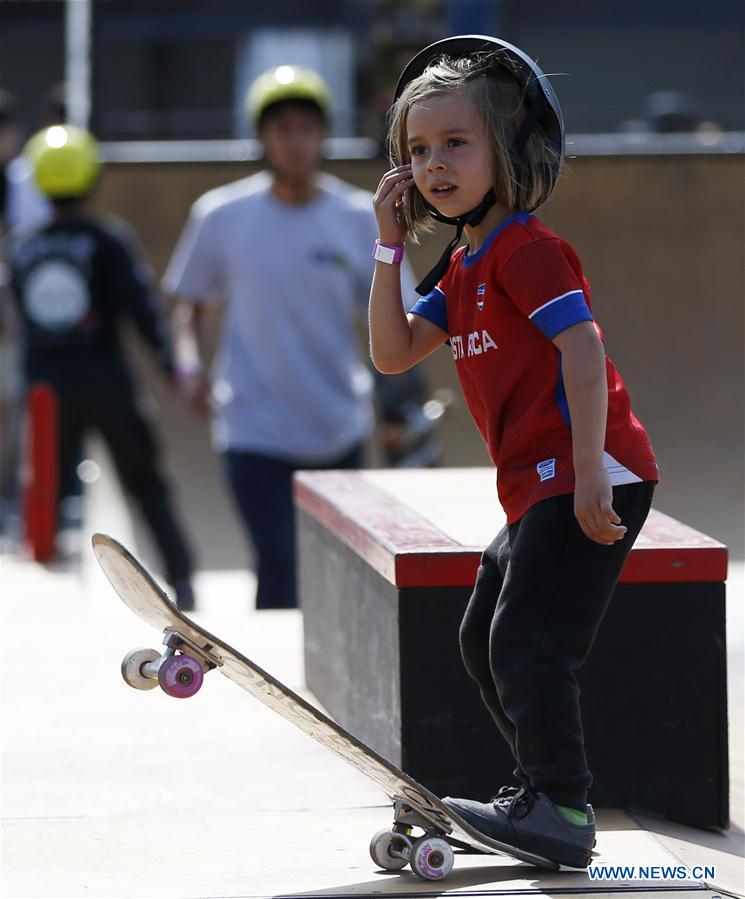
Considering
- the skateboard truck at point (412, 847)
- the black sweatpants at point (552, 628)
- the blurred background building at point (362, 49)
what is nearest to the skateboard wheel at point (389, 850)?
the skateboard truck at point (412, 847)

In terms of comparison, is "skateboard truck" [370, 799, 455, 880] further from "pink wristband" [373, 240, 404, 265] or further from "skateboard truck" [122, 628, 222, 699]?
"pink wristband" [373, 240, 404, 265]

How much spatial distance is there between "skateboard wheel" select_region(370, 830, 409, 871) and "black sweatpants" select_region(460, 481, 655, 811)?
0.91 feet

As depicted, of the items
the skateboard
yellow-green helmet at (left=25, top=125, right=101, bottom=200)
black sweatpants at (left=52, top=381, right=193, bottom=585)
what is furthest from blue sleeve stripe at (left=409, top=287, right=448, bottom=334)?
yellow-green helmet at (left=25, top=125, right=101, bottom=200)

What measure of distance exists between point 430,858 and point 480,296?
1044mm

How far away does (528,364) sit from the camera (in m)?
3.11

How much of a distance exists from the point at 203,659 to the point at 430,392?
6.58 m

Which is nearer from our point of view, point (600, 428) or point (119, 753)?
point (600, 428)

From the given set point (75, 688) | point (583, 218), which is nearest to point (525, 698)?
point (75, 688)

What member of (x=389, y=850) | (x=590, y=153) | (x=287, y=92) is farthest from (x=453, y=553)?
(x=590, y=153)

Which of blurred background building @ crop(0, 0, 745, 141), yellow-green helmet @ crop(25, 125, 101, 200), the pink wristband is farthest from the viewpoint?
blurred background building @ crop(0, 0, 745, 141)

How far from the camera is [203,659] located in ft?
10.3

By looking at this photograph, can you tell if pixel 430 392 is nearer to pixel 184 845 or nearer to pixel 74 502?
pixel 74 502

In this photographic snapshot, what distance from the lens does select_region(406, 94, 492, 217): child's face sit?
10.3 ft

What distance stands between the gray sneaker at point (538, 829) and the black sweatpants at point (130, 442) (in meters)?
4.51
